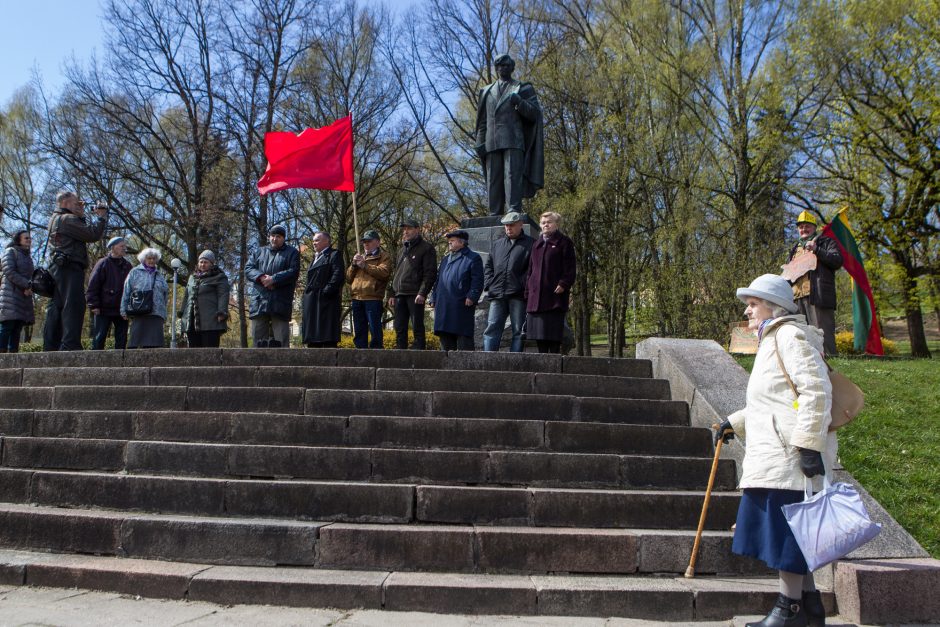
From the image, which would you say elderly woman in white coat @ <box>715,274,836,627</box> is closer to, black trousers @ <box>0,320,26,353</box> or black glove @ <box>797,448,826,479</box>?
black glove @ <box>797,448,826,479</box>

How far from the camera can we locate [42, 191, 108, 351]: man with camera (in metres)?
8.74

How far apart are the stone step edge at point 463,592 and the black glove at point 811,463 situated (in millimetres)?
1059

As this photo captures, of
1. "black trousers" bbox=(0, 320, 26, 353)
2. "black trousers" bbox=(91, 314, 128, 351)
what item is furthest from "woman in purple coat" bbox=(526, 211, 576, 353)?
"black trousers" bbox=(0, 320, 26, 353)

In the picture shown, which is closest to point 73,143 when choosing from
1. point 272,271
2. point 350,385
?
point 272,271

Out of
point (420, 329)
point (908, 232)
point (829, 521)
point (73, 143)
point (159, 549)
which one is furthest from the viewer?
point (73, 143)

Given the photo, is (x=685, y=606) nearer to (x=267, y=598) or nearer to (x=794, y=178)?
(x=267, y=598)

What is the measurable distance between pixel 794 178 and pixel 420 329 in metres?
18.5

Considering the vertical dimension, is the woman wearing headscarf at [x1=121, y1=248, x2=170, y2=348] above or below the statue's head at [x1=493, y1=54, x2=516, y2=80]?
below

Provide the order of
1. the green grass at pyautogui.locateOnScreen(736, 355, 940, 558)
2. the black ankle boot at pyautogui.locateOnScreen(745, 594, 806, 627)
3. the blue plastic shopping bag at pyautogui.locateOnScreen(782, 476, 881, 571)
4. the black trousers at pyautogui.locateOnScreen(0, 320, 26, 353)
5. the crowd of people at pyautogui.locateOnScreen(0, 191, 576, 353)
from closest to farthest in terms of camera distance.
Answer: the blue plastic shopping bag at pyautogui.locateOnScreen(782, 476, 881, 571)
the black ankle boot at pyautogui.locateOnScreen(745, 594, 806, 627)
the green grass at pyautogui.locateOnScreen(736, 355, 940, 558)
the crowd of people at pyautogui.locateOnScreen(0, 191, 576, 353)
the black trousers at pyautogui.locateOnScreen(0, 320, 26, 353)

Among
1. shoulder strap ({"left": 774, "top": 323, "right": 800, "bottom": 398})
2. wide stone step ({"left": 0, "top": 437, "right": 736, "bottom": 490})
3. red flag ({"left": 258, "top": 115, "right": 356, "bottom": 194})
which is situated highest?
red flag ({"left": 258, "top": 115, "right": 356, "bottom": 194})

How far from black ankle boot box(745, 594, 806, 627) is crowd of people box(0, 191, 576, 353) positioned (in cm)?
425

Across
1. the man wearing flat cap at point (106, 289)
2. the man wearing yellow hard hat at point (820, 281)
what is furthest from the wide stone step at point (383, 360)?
the man wearing yellow hard hat at point (820, 281)

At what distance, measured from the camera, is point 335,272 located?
8914mm

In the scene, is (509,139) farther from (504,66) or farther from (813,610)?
(813,610)
